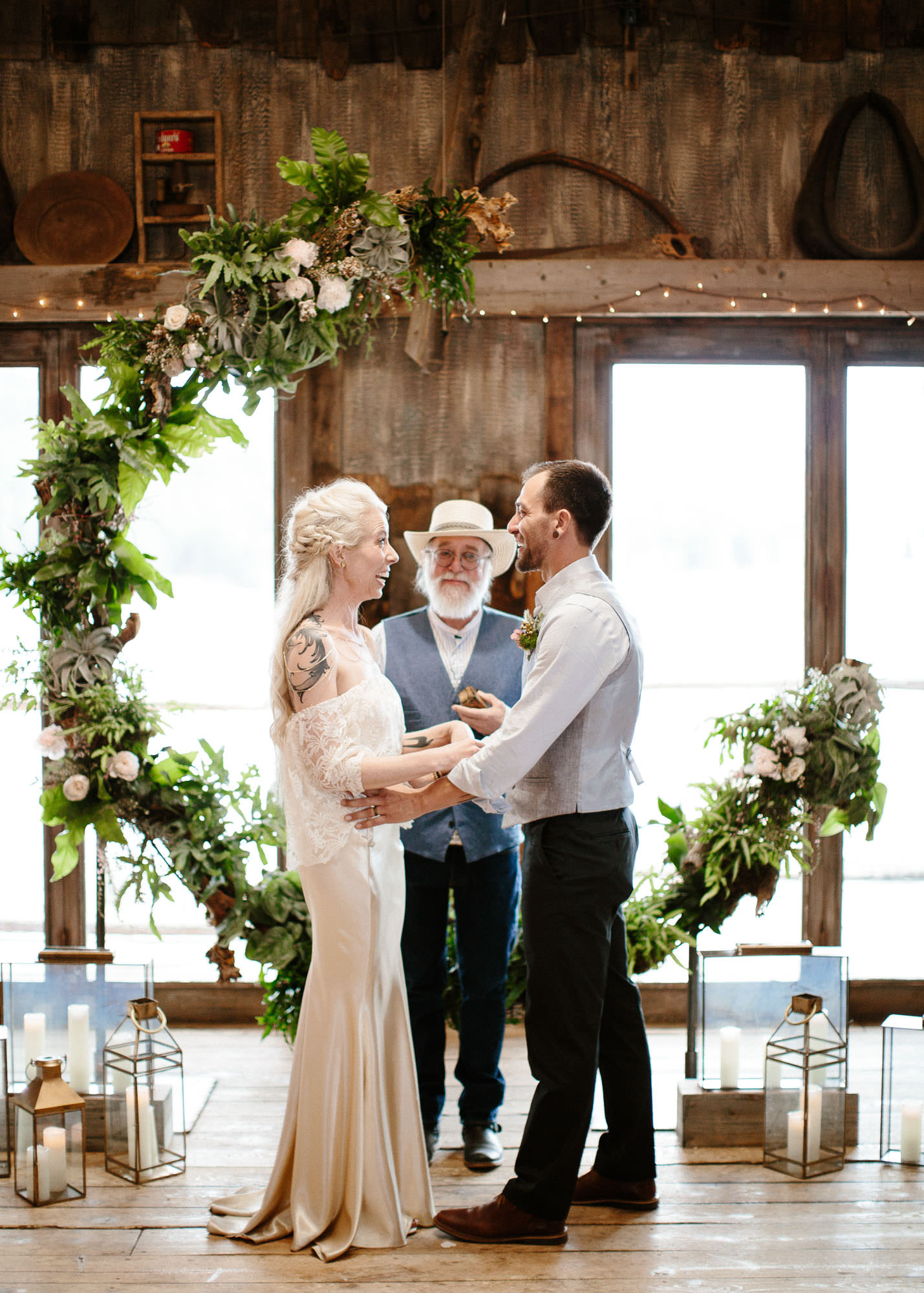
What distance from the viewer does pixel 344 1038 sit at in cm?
270

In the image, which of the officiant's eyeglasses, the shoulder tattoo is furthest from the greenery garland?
the shoulder tattoo

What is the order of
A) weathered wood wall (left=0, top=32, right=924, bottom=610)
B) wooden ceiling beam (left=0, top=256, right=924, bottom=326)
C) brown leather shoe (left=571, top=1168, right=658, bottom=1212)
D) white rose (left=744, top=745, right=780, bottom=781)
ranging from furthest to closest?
weathered wood wall (left=0, top=32, right=924, bottom=610) → wooden ceiling beam (left=0, top=256, right=924, bottom=326) → white rose (left=744, top=745, right=780, bottom=781) → brown leather shoe (left=571, top=1168, right=658, bottom=1212)

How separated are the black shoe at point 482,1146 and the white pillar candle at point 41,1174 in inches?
45.4

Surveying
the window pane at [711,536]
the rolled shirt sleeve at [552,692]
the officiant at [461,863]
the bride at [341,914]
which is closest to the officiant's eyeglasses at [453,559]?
the officiant at [461,863]

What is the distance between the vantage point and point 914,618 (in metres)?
4.54

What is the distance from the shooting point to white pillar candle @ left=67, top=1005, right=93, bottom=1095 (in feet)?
11.2

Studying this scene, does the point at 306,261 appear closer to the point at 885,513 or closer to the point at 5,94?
the point at 5,94

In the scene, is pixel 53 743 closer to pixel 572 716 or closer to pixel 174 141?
pixel 572 716

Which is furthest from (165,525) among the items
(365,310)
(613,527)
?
(613,527)

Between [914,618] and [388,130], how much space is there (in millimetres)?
2857

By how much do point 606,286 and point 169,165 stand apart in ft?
5.81

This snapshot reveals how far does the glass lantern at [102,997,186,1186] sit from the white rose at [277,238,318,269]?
215 centimetres

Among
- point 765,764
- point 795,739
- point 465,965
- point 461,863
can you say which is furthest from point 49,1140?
point 795,739

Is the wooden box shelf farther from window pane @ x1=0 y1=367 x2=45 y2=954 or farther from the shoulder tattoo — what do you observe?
the shoulder tattoo
